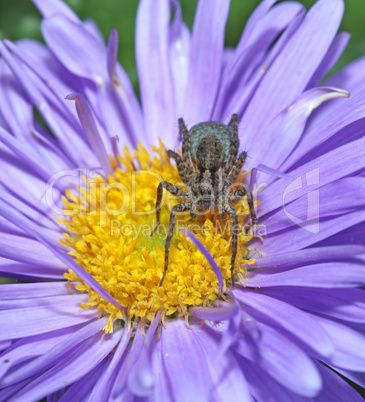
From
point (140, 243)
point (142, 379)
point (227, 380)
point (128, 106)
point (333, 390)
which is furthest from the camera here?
point (128, 106)

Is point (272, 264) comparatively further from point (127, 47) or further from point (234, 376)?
point (127, 47)

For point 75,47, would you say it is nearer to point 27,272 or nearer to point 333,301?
point 27,272

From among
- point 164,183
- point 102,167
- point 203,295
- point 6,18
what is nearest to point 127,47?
point 6,18

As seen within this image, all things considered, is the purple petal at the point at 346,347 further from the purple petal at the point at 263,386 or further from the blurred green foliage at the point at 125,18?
the blurred green foliage at the point at 125,18

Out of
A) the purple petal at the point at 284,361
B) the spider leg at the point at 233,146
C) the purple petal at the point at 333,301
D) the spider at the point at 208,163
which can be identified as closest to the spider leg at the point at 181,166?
the spider at the point at 208,163

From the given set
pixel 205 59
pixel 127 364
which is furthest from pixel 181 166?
pixel 127 364
